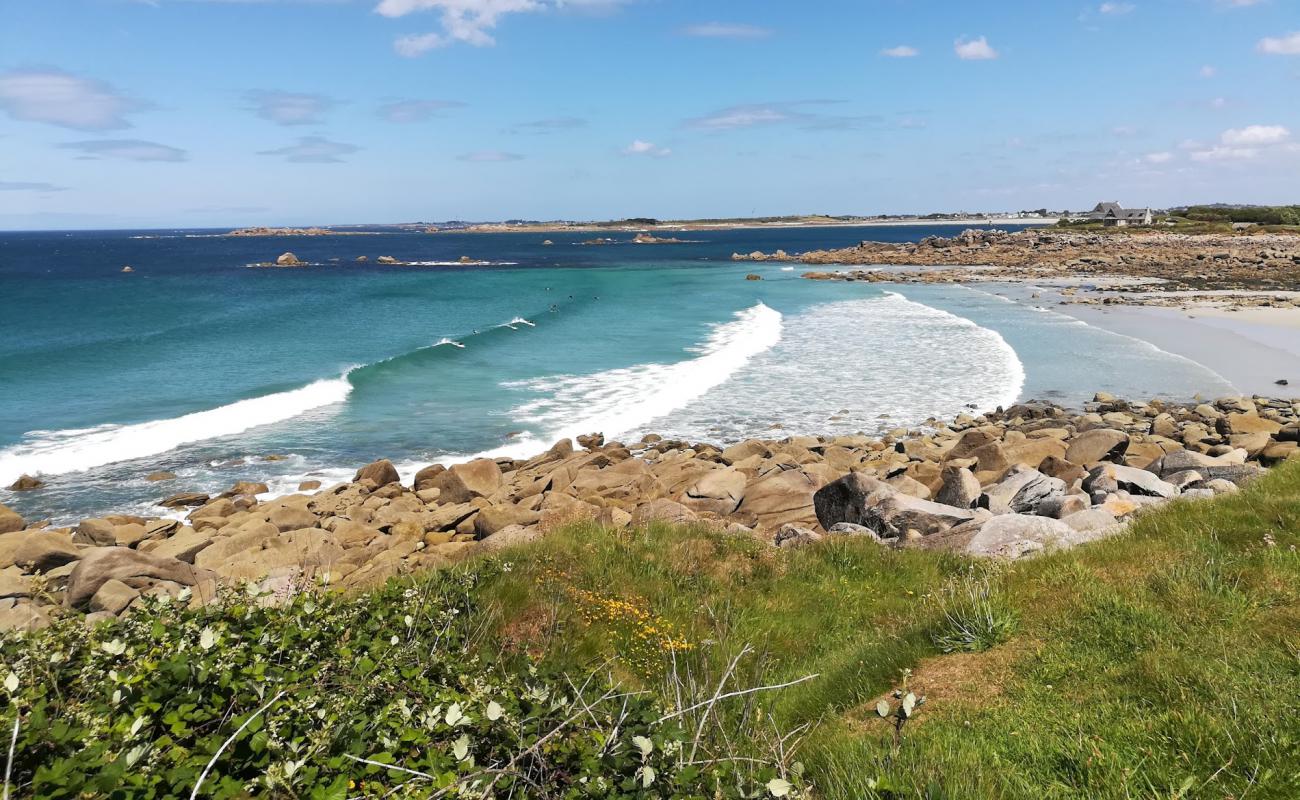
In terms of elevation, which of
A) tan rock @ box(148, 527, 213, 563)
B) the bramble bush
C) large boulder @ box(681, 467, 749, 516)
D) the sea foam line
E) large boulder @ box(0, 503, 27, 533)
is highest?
the bramble bush

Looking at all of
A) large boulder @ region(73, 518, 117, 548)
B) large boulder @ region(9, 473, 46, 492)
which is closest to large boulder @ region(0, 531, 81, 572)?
large boulder @ region(73, 518, 117, 548)

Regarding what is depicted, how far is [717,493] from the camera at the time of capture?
1482cm

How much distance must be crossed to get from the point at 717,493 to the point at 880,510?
4.38 m

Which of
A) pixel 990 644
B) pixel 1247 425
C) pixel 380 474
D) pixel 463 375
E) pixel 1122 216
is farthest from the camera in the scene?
pixel 1122 216

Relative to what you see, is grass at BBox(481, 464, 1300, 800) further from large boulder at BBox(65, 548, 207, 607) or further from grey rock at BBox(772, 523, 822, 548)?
large boulder at BBox(65, 548, 207, 607)

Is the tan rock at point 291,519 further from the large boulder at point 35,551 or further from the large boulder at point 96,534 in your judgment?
Result: the large boulder at point 35,551

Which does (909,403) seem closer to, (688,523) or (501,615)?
(688,523)

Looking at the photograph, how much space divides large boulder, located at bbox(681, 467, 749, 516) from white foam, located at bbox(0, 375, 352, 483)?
634 inches

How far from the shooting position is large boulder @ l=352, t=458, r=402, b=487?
17.7m

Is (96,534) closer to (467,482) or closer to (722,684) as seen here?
(467,482)

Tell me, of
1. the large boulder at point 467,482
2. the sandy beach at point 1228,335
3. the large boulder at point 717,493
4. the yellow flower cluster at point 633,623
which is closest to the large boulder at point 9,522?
the large boulder at point 467,482

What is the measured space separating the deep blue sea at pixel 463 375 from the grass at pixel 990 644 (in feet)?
44.7

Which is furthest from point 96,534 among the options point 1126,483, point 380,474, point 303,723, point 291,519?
point 1126,483

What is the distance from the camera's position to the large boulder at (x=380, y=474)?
17.7m
